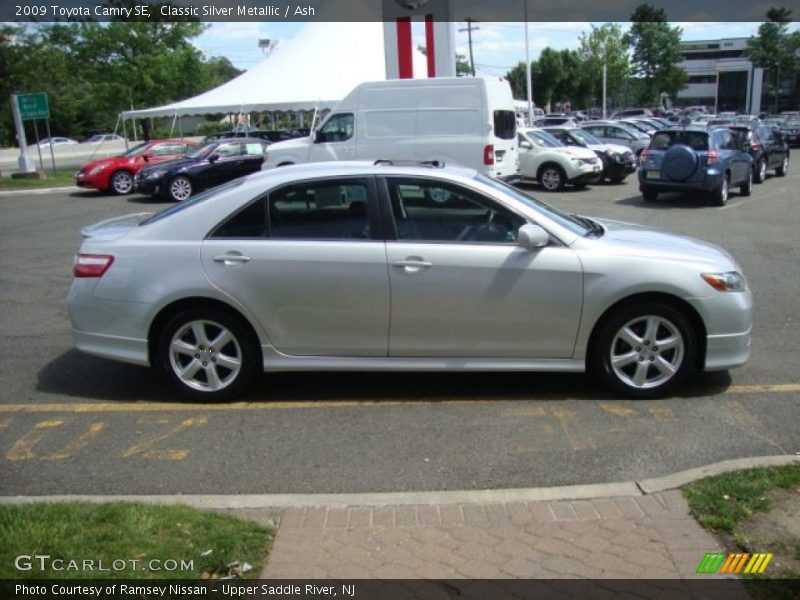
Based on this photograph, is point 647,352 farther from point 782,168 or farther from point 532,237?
point 782,168

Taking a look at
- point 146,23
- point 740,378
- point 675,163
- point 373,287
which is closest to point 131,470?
point 373,287

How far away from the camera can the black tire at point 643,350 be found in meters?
4.98

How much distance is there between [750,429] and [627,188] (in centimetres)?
1685

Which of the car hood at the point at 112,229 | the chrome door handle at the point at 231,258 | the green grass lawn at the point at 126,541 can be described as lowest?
the green grass lawn at the point at 126,541

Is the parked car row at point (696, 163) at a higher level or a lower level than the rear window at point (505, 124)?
lower

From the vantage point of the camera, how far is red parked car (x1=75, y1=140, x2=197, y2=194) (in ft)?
70.6

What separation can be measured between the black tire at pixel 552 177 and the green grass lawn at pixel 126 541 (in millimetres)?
17845

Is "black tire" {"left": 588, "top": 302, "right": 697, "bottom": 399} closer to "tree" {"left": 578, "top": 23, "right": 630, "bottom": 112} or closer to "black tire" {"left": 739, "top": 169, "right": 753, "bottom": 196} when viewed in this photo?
"black tire" {"left": 739, "top": 169, "right": 753, "bottom": 196}

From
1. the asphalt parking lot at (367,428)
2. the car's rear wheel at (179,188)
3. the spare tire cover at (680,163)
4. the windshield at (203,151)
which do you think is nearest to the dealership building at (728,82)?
the spare tire cover at (680,163)

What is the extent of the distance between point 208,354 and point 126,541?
6.68 feet

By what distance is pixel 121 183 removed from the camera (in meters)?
21.8

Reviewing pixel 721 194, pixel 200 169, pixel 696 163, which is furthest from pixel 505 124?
pixel 200 169

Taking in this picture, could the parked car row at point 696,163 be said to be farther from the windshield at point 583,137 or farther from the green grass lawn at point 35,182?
the green grass lawn at point 35,182

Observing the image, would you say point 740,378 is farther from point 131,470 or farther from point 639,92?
point 639,92
